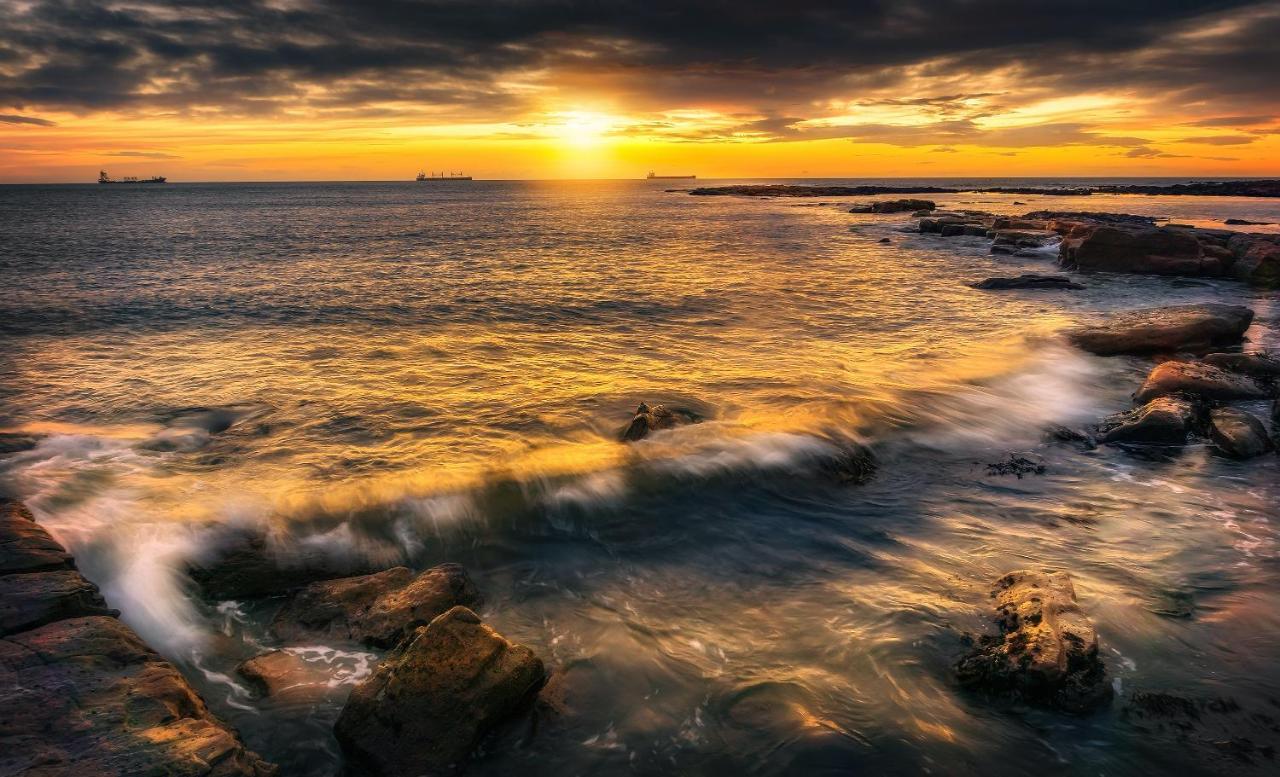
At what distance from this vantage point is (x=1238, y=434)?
40.2 ft

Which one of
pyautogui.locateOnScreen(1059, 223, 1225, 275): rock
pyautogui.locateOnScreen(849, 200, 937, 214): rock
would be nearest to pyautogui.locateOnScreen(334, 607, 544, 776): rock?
pyautogui.locateOnScreen(1059, 223, 1225, 275): rock

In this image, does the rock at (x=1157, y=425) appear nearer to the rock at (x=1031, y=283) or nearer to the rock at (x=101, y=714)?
the rock at (x=101, y=714)

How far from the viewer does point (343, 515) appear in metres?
10.5

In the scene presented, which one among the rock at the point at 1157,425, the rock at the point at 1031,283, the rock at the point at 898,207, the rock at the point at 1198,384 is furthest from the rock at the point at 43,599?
Result: the rock at the point at 898,207

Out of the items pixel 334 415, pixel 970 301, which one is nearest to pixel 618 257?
pixel 970 301

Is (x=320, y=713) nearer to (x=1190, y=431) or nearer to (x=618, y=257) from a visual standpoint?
(x=1190, y=431)

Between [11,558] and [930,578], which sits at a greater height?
[11,558]

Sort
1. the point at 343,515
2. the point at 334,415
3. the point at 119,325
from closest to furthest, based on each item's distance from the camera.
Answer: the point at 343,515, the point at 334,415, the point at 119,325

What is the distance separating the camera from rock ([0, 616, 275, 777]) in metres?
4.86

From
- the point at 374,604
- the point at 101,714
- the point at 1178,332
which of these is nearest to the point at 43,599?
the point at 101,714

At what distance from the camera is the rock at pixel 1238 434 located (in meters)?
12.1

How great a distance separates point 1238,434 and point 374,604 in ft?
49.4

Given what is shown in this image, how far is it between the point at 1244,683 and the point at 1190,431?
857 cm

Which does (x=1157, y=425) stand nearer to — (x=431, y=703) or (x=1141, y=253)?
(x=431, y=703)
